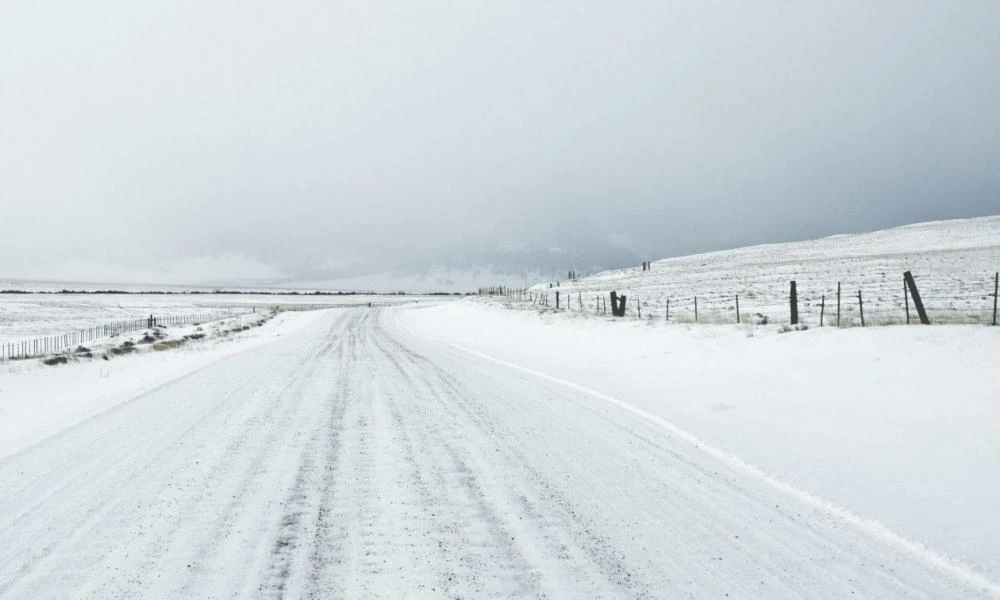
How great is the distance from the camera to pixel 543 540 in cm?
434

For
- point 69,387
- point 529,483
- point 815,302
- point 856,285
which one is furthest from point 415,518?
point 856,285

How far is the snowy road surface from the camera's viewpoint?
3754 mm

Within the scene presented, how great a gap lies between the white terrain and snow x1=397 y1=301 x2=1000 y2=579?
0.05m

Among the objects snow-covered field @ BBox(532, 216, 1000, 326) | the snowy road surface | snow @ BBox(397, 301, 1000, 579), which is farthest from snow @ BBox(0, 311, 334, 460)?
snow-covered field @ BBox(532, 216, 1000, 326)

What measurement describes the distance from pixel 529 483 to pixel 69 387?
13.5 meters

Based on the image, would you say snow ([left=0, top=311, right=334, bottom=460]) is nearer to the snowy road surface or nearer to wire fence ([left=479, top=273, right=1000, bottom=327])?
the snowy road surface

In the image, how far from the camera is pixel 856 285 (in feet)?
123

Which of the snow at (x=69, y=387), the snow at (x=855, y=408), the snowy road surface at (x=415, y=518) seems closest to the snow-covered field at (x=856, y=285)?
the snow at (x=855, y=408)

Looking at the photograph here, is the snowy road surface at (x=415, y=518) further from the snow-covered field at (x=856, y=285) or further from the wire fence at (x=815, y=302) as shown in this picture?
the wire fence at (x=815, y=302)

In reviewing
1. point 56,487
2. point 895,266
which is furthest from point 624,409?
point 895,266

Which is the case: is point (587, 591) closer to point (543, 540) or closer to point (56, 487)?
point (543, 540)

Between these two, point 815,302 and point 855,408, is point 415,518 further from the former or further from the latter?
point 815,302

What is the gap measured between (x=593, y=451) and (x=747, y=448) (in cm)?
198

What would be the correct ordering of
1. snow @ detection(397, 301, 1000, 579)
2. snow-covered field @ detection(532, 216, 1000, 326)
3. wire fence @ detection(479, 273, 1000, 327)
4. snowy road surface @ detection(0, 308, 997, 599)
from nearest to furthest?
snowy road surface @ detection(0, 308, 997, 599), snow @ detection(397, 301, 1000, 579), wire fence @ detection(479, 273, 1000, 327), snow-covered field @ detection(532, 216, 1000, 326)
